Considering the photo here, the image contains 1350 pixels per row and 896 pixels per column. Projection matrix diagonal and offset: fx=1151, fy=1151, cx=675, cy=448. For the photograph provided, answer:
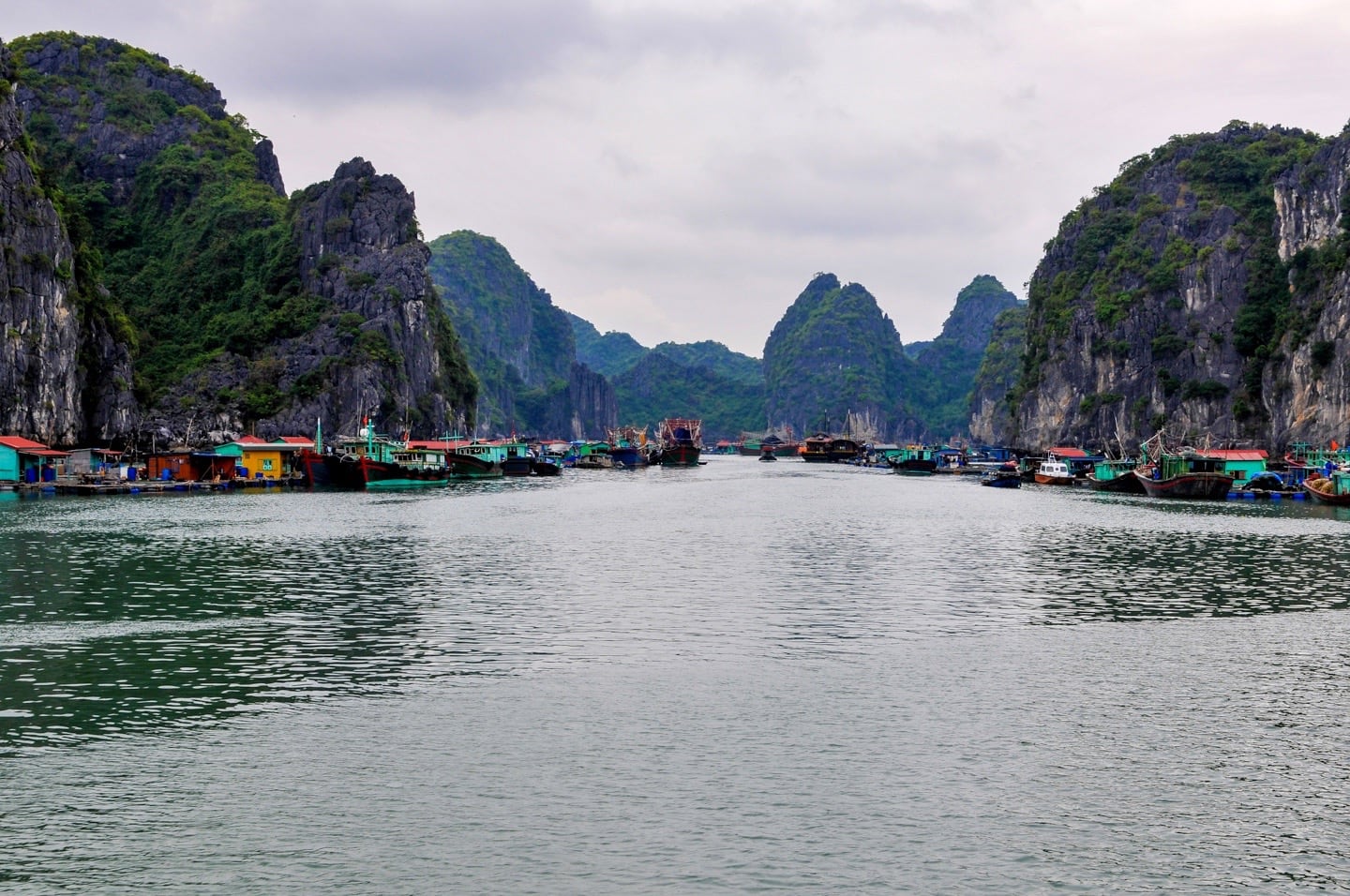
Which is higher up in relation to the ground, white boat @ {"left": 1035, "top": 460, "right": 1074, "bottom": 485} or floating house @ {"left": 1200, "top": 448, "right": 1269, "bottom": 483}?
floating house @ {"left": 1200, "top": 448, "right": 1269, "bottom": 483}

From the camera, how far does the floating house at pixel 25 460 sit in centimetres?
10844

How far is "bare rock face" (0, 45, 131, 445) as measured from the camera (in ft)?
400

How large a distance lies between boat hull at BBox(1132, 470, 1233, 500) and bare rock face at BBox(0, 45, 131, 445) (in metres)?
117

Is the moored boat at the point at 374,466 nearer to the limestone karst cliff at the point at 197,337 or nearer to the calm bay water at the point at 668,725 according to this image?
the limestone karst cliff at the point at 197,337

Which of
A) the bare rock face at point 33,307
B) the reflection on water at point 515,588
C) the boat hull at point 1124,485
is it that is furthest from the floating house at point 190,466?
the boat hull at point 1124,485

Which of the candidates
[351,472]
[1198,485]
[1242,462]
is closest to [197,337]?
[351,472]

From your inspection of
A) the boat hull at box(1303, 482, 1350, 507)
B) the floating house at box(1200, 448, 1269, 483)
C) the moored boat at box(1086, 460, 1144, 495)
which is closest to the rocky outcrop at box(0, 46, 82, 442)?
the moored boat at box(1086, 460, 1144, 495)

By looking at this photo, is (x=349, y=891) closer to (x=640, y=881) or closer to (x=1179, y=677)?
(x=640, y=881)

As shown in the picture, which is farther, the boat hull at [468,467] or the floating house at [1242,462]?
the boat hull at [468,467]

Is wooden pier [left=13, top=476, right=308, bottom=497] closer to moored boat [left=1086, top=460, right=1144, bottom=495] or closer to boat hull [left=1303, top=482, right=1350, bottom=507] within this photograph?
moored boat [left=1086, top=460, right=1144, bottom=495]

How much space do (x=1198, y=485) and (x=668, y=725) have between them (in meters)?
97.1

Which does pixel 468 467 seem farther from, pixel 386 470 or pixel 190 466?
pixel 190 466

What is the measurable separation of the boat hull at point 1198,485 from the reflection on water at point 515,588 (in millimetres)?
19461

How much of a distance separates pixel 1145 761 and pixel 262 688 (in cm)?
1974
